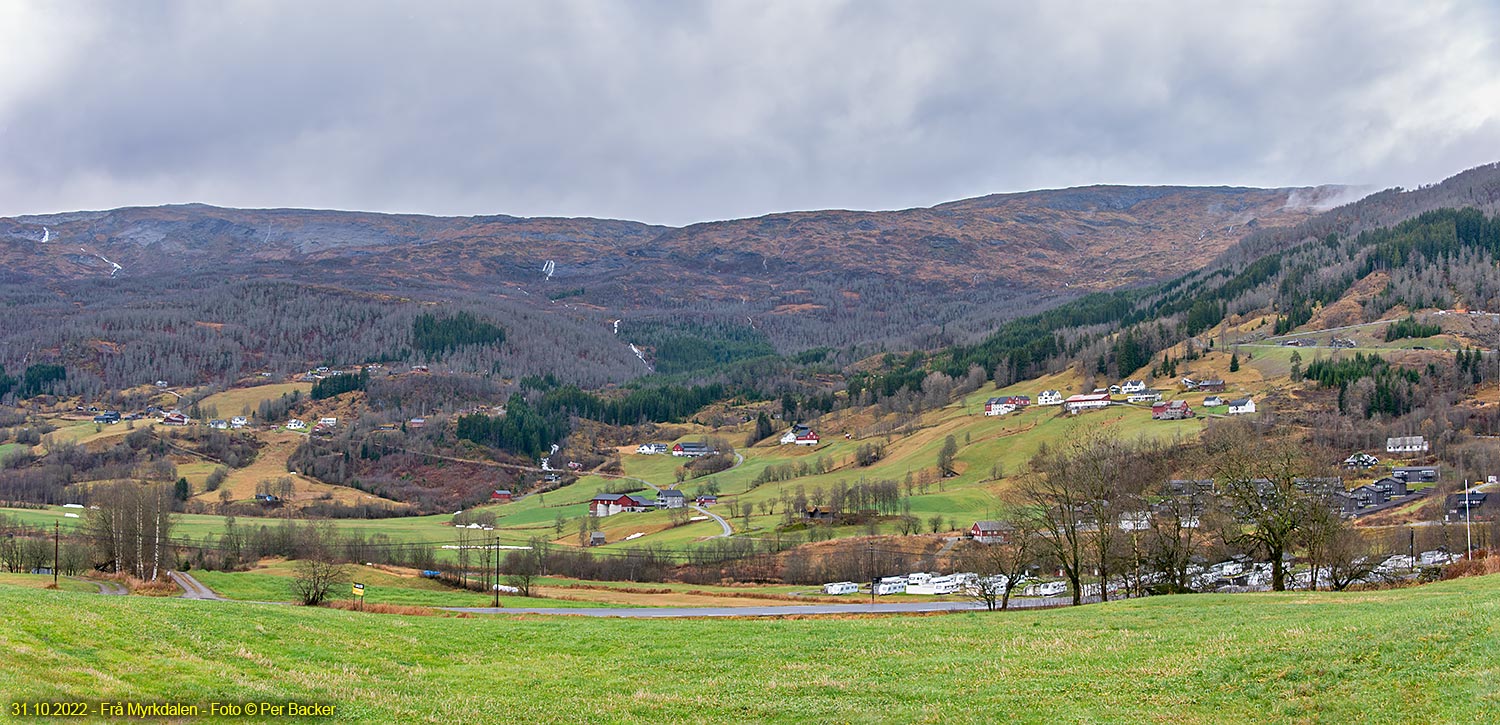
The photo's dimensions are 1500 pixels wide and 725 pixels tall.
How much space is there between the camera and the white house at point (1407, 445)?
14612 centimetres

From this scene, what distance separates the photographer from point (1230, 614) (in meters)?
33.1

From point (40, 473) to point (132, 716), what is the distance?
20273 centimetres

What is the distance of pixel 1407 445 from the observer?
148 m

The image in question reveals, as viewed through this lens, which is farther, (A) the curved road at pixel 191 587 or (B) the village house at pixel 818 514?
(B) the village house at pixel 818 514

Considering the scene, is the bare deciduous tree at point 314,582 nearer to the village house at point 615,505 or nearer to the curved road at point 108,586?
the curved road at point 108,586

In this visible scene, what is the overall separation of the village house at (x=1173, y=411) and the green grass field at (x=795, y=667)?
445 feet

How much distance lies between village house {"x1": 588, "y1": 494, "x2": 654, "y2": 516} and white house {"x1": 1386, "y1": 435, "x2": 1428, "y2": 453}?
341 ft

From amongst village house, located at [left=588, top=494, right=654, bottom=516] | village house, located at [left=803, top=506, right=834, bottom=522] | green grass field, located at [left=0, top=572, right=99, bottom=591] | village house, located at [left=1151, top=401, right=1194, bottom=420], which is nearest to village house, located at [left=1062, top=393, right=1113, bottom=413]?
village house, located at [left=1151, top=401, right=1194, bottom=420]

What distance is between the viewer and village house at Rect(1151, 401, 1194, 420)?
162 meters

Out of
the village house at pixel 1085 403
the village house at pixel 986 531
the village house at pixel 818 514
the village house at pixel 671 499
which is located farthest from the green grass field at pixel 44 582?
the village house at pixel 1085 403

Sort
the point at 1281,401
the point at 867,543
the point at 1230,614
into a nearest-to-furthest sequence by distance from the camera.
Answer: the point at 1230,614 → the point at 867,543 → the point at 1281,401

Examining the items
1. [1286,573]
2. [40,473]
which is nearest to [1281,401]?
[1286,573]

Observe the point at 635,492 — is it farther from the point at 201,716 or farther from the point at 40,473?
the point at 201,716

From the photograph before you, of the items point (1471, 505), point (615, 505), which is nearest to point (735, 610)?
point (1471, 505)
